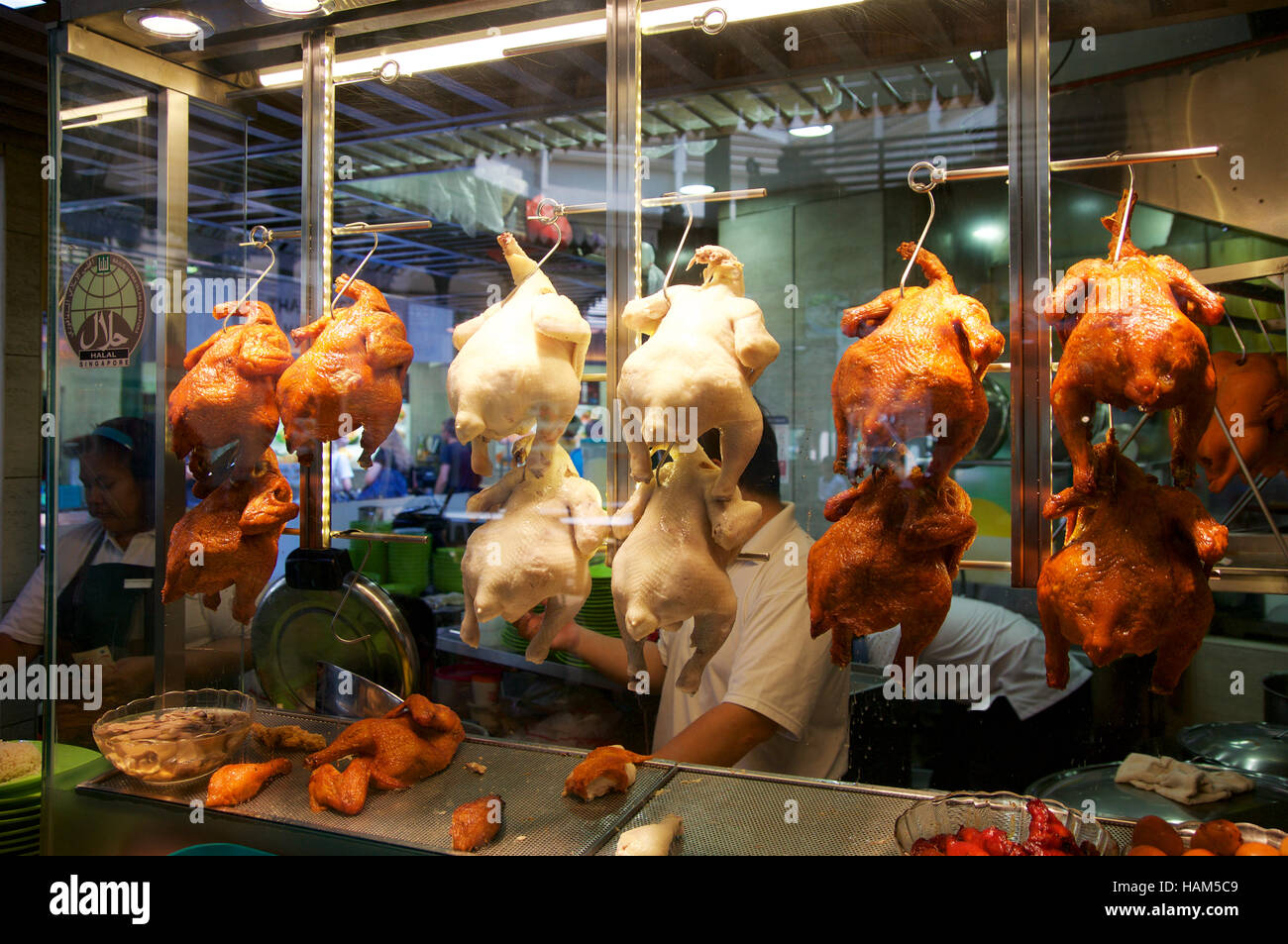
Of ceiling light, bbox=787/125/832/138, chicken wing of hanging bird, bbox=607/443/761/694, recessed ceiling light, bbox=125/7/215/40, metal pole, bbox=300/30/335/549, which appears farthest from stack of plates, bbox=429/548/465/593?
ceiling light, bbox=787/125/832/138

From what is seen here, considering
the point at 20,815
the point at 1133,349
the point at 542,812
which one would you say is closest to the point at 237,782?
the point at 542,812

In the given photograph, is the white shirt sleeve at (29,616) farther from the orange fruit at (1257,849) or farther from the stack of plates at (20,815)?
the orange fruit at (1257,849)

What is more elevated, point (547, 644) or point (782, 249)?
point (782, 249)

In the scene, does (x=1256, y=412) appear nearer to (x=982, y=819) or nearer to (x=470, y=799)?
(x=982, y=819)

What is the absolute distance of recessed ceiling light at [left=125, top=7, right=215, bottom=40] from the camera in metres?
2.86

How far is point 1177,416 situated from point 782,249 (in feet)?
8.44

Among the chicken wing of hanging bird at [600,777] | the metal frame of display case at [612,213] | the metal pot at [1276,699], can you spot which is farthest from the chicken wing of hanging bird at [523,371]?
the metal pot at [1276,699]

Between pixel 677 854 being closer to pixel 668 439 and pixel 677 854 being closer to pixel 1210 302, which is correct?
pixel 668 439

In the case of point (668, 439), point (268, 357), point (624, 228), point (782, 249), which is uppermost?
point (782, 249)

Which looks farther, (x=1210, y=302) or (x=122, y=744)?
(x=122, y=744)

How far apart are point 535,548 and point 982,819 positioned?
131 centimetres

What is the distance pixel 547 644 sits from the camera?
244 centimetres

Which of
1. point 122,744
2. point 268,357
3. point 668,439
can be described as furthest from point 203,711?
point 668,439

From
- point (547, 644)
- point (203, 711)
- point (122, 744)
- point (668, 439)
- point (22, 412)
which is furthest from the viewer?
point (22, 412)
